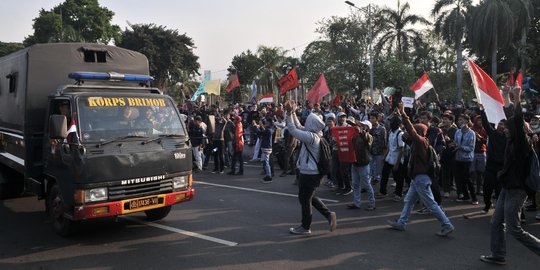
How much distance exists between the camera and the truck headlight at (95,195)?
18.7ft

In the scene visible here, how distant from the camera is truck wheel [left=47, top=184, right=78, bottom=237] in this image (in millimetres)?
6195

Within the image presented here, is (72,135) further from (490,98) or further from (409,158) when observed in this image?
(490,98)

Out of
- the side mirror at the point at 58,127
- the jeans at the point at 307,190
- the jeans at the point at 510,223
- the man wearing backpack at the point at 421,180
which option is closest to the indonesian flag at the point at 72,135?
the side mirror at the point at 58,127

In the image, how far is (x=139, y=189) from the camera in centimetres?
612

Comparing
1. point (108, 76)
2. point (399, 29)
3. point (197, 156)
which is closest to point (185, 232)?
point (108, 76)

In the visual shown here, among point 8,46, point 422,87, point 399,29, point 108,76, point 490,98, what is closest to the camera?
point 490,98

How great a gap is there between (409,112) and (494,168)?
933cm

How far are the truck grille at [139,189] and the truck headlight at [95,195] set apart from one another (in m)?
0.09

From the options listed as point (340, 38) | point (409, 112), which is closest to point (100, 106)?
point (409, 112)

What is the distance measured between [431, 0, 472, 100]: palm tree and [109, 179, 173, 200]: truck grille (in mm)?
32289

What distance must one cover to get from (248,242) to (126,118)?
2.57 meters

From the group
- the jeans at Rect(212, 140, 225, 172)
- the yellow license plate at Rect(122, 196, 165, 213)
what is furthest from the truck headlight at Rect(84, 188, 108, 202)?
Answer: the jeans at Rect(212, 140, 225, 172)

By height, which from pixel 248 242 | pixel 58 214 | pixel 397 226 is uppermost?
pixel 58 214

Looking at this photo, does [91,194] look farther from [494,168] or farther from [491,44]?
[491,44]
